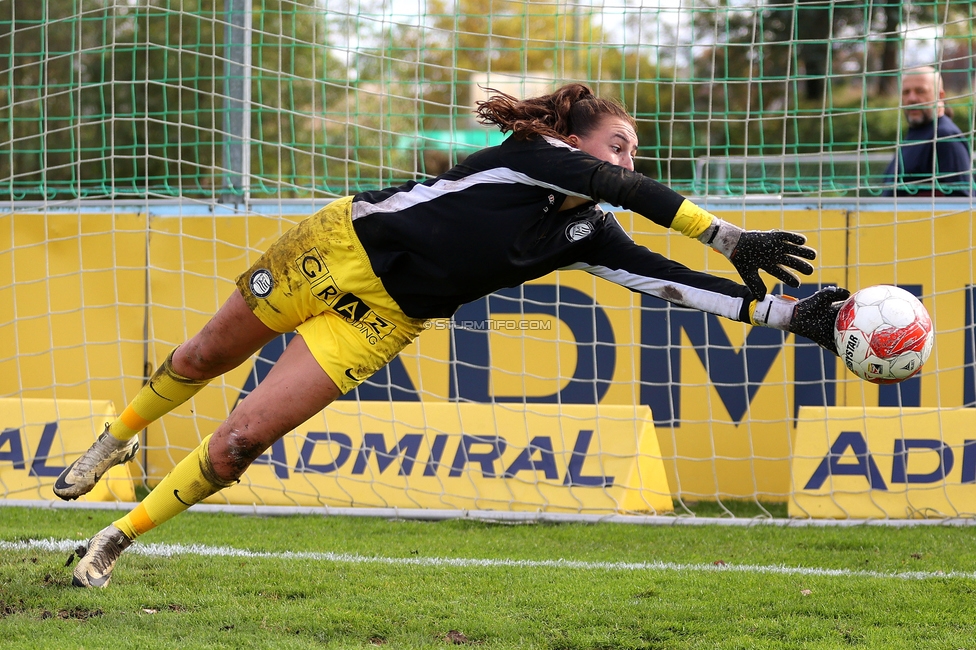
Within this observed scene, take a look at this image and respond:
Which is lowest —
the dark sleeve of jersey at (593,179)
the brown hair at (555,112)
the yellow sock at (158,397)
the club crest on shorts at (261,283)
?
the yellow sock at (158,397)

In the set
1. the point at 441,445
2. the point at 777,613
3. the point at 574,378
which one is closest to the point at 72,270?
the point at 441,445

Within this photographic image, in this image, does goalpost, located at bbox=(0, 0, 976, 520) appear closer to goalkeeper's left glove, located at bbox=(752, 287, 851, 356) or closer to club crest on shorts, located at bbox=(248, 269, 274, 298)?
club crest on shorts, located at bbox=(248, 269, 274, 298)

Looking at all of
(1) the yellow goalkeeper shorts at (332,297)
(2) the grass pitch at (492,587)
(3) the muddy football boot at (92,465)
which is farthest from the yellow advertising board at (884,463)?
(3) the muddy football boot at (92,465)

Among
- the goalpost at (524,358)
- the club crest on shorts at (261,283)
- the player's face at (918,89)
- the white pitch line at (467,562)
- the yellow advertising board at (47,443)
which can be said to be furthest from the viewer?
the player's face at (918,89)

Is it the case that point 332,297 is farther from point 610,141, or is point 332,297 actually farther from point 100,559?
point 100,559

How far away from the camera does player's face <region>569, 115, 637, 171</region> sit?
3516mm

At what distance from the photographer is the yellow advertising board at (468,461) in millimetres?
5676

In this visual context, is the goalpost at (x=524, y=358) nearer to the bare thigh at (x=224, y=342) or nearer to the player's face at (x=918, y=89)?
the player's face at (x=918, y=89)

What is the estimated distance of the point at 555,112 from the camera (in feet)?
11.6

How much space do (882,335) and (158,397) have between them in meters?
2.69

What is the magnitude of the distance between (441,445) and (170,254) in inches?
86.5

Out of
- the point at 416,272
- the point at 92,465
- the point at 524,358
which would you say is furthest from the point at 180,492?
the point at 524,358

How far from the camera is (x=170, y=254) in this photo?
6461 mm

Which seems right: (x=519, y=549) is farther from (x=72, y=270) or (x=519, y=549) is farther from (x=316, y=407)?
(x=72, y=270)
